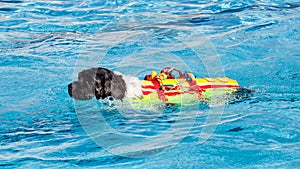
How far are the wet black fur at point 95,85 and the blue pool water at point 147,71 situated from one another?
42cm

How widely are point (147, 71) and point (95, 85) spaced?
2.87 metres

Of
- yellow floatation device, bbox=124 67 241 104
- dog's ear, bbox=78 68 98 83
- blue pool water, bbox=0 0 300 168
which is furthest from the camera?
yellow floatation device, bbox=124 67 241 104

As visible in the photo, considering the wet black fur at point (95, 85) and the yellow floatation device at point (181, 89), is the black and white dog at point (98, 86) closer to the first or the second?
the wet black fur at point (95, 85)

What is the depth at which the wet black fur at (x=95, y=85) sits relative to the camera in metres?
5.05

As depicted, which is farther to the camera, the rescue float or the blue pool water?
the rescue float

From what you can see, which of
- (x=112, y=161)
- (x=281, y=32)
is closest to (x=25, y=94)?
(x=112, y=161)

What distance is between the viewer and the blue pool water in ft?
15.6

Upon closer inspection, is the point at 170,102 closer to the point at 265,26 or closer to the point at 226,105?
the point at 226,105

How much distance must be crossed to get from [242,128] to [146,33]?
15.5ft

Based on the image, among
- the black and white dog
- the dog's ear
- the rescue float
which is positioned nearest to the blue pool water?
the rescue float

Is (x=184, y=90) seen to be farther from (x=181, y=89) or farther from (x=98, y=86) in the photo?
(x=98, y=86)

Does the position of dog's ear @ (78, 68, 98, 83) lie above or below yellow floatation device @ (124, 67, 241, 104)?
above

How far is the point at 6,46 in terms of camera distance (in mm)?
8906

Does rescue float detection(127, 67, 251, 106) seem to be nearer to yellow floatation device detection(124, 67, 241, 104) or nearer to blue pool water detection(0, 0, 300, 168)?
yellow floatation device detection(124, 67, 241, 104)
